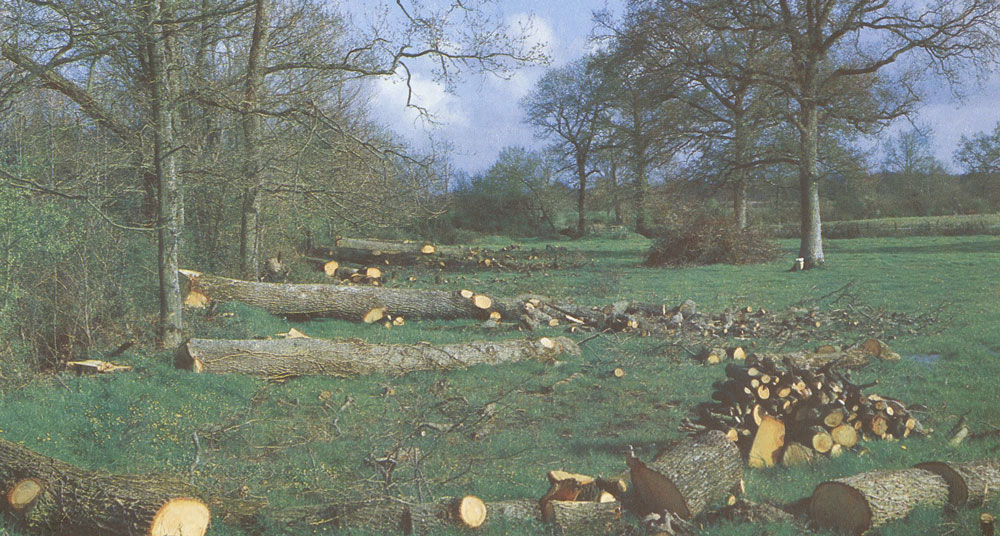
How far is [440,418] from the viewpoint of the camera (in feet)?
23.8

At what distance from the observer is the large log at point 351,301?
12578mm

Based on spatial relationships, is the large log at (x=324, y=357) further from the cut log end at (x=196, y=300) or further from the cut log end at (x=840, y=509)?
the cut log end at (x=840, y=509)

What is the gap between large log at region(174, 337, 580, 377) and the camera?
8.56 meters

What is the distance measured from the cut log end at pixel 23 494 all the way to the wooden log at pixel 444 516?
2438mm

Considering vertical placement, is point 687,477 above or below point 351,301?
below

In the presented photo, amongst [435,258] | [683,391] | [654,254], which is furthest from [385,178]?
[654,254]

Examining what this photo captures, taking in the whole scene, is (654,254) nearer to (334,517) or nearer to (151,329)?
(151,329)

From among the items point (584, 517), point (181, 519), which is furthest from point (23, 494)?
point (584, 517)

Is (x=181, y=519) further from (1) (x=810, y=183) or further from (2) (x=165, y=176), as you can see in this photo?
(1) (x=810, y=183)

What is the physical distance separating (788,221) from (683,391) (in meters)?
29.7

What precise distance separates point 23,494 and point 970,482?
6.14 meters

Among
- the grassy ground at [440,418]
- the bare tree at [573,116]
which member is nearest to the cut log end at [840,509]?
the grassy ground at [440,418]

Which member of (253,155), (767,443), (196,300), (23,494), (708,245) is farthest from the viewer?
(708,245)

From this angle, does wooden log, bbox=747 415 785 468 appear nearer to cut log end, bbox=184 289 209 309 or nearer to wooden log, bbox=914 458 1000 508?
wooden log, bbox=914 458 1000 508
